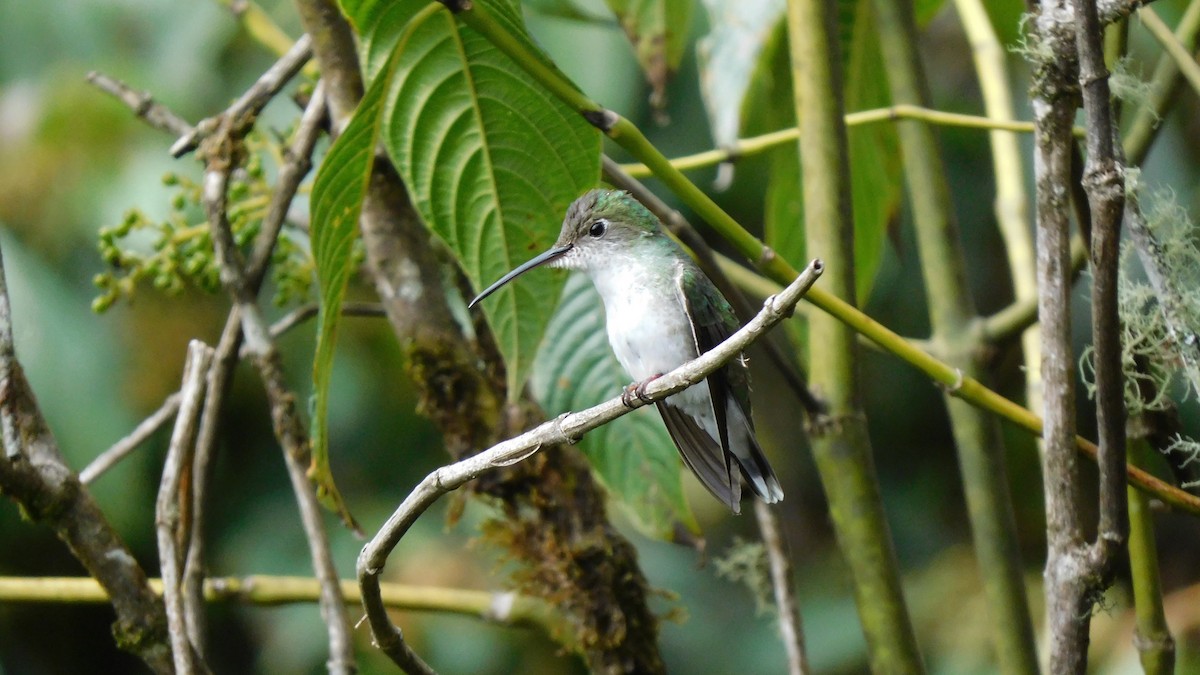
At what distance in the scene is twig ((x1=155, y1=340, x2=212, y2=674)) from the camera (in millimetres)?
1632

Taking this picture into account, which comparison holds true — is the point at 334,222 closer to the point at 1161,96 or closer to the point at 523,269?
the point at 523,269

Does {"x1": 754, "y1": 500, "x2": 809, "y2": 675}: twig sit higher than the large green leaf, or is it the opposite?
the large green leaf

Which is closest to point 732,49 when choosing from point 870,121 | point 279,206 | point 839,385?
point 870,121

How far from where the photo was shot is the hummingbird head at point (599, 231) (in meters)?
1.86

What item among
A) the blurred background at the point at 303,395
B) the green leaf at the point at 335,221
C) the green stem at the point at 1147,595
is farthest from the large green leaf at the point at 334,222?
the blurred background at the point at 303,395

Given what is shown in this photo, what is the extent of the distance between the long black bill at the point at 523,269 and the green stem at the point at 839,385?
39 cm

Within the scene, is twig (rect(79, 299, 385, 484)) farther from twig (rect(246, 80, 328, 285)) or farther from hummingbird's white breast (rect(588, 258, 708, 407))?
hummingbird's white breast (rect(588, 258, 708, 407))

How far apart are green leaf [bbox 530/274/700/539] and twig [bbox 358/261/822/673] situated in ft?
2.83

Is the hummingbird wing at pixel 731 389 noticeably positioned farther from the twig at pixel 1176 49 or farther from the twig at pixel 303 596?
the twig at pixel 1176 49

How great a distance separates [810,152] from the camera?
71.4 inches

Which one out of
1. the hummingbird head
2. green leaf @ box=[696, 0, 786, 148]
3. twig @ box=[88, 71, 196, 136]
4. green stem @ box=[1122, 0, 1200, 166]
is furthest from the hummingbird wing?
twig @ box=[88, 71, 196, 136]

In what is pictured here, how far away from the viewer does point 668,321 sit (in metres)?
1.88

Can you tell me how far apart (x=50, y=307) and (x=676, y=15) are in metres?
2.64

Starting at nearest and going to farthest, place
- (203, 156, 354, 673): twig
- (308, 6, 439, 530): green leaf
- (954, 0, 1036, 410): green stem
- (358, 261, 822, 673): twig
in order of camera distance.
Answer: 1. (358, 261, 822, 673): twig
2. (308, 6, 439, 530): green leaf
3. (203, 156, 354, 673): twig
4. (954, 0, 1036, 410): green stem
